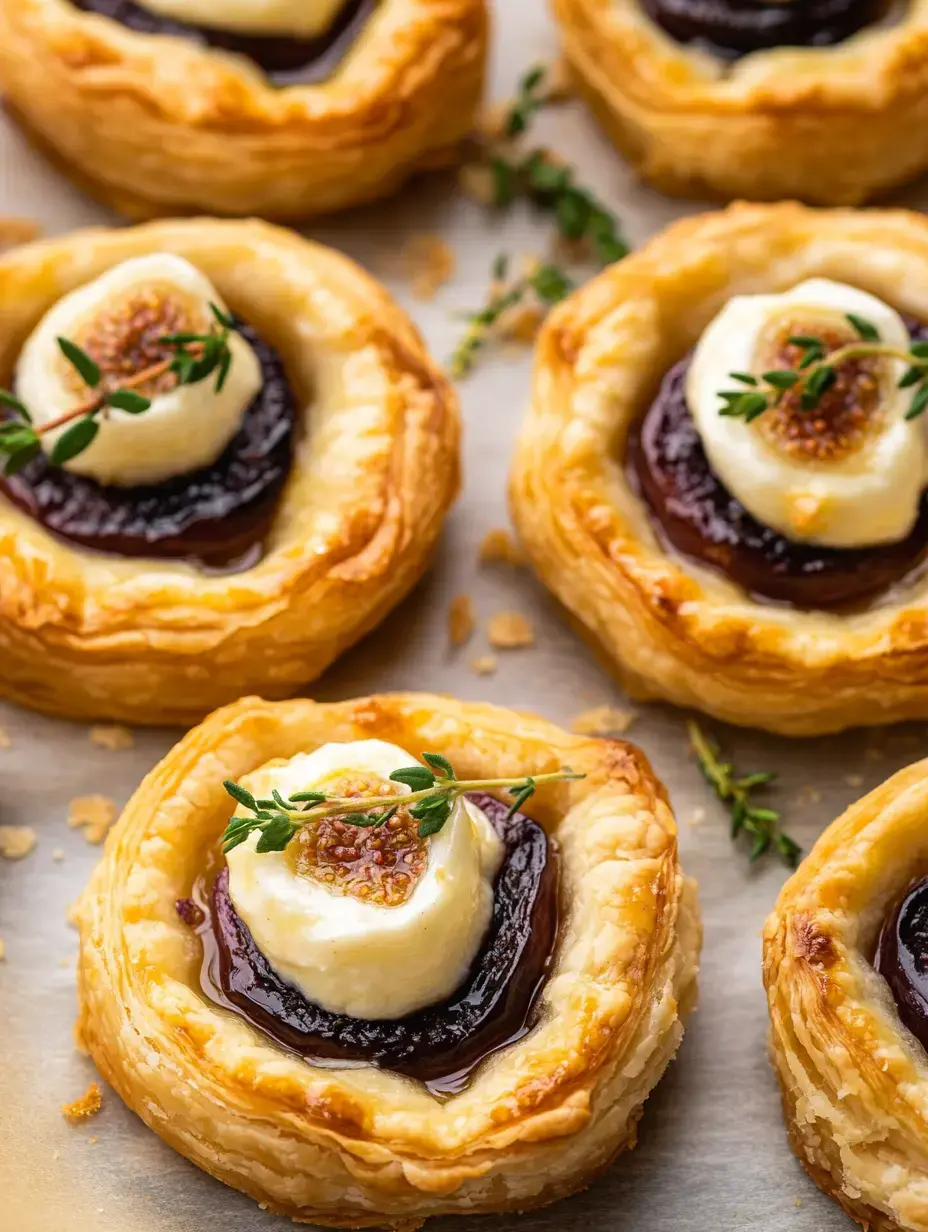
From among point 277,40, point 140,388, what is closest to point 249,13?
point 277,40

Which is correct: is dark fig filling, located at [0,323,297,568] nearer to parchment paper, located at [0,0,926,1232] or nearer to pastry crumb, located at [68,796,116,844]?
parchment paper, located at [0,0,926,1232]

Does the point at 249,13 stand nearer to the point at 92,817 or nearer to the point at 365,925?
the point at 92,817

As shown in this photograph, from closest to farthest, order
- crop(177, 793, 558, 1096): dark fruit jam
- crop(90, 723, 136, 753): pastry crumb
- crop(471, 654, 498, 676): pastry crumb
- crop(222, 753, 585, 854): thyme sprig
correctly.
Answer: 1. crop(222, 753, 585, 854): thyme sprig
2. crop(177, 793, 558, 1096): dark fruit jam
3. crop(90, 723, 136, 753): pastry crumb
4. crop(471, 654, 498, 676): pastry crumb

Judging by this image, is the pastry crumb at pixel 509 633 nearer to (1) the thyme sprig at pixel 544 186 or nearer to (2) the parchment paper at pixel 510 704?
(2) the parchment paper at pixel 510 704

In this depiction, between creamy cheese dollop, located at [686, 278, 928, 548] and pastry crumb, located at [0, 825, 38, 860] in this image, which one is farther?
pastry crumb, located at [0, 825, 38, 860]

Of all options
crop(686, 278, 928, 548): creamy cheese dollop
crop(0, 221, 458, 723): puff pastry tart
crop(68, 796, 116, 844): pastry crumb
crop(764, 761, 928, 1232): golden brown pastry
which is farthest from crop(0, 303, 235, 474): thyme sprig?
crop(764, 761, 928, 1232): golden brown pastry

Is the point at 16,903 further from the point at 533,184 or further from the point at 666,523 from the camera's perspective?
the point at 533,184
